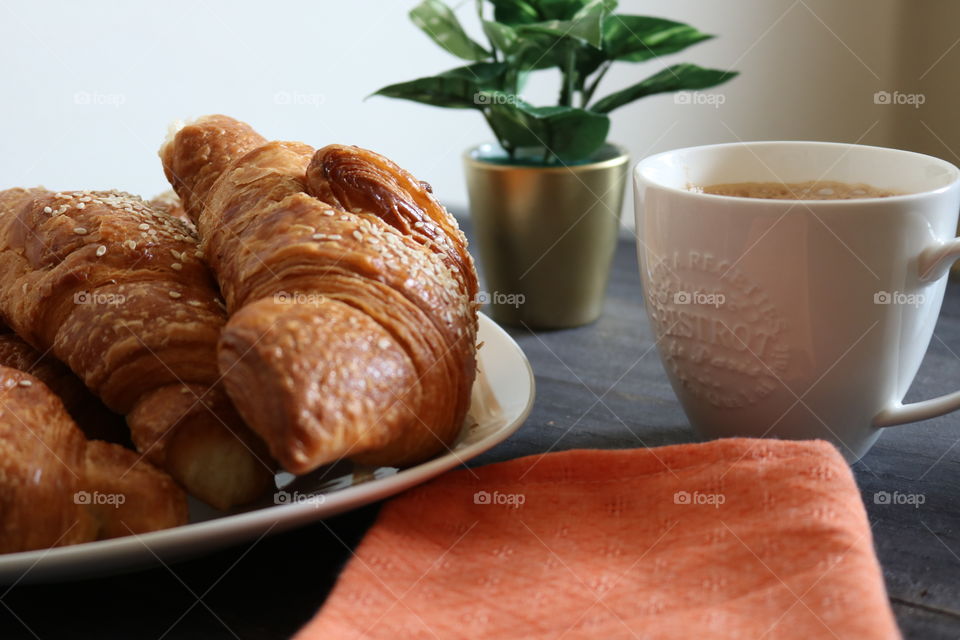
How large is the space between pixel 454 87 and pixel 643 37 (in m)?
0.27

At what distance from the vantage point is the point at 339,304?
701mm

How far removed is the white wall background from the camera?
177cm

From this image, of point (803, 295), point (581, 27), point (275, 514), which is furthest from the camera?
point (581, 27)

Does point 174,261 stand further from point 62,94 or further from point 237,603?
point 62,94

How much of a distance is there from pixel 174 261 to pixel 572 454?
1.39 ft

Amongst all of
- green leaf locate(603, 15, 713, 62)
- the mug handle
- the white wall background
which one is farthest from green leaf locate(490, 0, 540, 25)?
the white wall background

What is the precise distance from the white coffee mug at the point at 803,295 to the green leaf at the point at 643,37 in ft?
1.39

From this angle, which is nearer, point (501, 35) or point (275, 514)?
point (275, 514)

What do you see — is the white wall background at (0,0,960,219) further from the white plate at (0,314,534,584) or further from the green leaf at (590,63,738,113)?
the white plate at (0,314,534,584)

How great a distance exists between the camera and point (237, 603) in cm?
66

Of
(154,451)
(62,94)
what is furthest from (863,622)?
(62,94)

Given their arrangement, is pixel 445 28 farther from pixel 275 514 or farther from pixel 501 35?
pixel 275 514

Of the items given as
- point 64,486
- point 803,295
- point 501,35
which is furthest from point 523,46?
point 64,486

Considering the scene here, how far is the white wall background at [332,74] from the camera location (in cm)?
177
